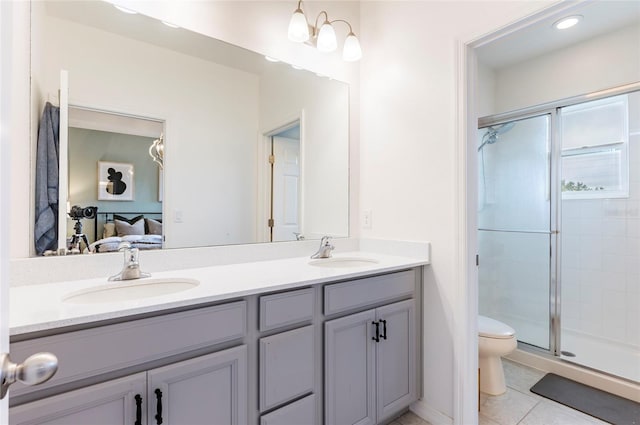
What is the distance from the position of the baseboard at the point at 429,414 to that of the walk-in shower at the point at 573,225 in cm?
125

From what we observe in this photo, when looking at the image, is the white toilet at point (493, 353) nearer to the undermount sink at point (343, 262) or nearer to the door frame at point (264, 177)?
the undermount sink at point (343, 262)

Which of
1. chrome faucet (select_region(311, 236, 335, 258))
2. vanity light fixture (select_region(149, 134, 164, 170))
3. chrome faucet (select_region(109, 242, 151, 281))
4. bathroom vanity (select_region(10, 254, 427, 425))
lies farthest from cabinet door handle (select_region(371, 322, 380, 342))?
vanity light fixture (select_region(149, 134, 164, 170))

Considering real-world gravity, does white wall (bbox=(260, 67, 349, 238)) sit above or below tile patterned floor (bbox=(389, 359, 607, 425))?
above

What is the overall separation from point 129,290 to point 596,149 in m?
3.37

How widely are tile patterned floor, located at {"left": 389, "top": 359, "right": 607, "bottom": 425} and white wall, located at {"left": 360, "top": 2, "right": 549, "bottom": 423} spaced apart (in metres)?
0.27

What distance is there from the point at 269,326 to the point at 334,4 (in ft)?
6.57

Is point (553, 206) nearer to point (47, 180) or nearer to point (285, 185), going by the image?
point (285, 185)

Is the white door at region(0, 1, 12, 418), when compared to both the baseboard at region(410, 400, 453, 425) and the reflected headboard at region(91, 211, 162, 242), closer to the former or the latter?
the reflected headboard at region(91, 211, 162, 242)

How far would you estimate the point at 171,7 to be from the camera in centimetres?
150

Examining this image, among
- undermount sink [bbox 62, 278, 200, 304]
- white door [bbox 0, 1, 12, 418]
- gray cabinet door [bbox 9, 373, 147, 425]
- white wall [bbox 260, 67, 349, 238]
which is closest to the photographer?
white door [bbox 0, 1, 12, 418]

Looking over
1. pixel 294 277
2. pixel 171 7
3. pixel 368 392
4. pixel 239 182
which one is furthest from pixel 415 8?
pixel 368 392

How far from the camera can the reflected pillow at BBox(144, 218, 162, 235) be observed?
4.84 ft

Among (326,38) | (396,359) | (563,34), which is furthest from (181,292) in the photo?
(563,34)

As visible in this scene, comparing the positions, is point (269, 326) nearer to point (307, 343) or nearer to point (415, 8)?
point (307, 343)
